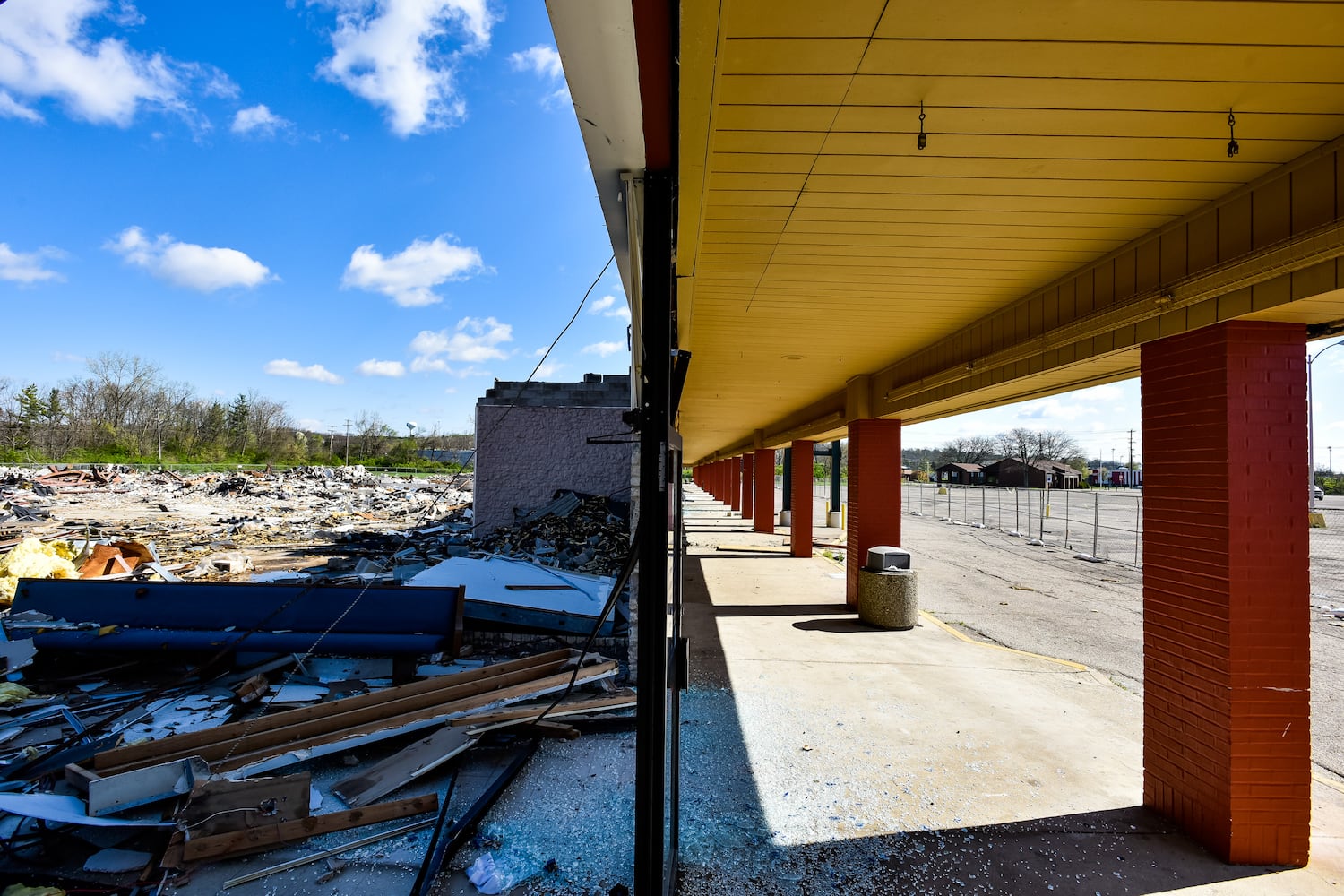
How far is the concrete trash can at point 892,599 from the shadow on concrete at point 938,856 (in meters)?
4.14

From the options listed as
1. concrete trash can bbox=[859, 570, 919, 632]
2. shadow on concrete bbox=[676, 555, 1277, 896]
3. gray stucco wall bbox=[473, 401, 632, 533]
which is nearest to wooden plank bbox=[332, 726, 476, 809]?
shadow on concrete bbox=[676, 555, 1277, 896]

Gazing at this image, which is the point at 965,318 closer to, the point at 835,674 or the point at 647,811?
the point at 835,674

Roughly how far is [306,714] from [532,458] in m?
8.77

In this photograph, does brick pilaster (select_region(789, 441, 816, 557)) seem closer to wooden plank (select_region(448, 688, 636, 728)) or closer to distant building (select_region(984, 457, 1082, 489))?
wooden plank (select_region(448, 688, 636, 728))

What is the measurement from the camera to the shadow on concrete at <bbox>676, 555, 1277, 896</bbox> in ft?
10.8

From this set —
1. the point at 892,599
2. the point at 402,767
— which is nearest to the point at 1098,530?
the point at 892,599

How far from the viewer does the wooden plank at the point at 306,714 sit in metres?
4.04

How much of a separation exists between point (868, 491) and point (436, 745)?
687cm

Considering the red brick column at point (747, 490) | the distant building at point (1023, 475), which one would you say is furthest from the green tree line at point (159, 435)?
the distant building at point (1023, 475)

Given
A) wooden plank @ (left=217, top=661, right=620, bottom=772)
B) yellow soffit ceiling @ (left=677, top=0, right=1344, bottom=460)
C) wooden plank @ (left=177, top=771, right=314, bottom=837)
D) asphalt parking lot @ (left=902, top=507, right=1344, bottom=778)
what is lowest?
asphalt parking lot @ (left=902, top=507, right=1344, bottom=778)

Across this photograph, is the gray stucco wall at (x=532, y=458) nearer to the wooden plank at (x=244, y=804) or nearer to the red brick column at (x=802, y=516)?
the red brick column at (x=802, y=516)

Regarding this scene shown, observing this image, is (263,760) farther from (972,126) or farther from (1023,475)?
(1023,475)

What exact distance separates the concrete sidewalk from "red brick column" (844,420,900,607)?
1.91 m

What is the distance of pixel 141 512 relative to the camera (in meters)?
19.7
